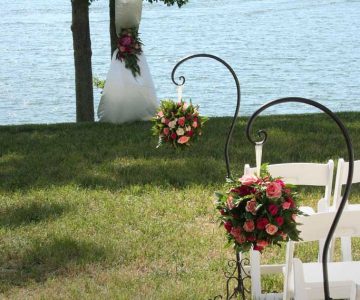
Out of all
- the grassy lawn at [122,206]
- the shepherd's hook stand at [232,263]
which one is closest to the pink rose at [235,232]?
the shepherd's hook stand at [232,263]

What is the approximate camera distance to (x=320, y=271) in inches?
190

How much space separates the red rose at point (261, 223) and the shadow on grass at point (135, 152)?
4508 millimetres

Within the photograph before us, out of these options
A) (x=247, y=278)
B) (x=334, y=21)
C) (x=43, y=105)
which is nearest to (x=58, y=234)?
(x=247, y=278)

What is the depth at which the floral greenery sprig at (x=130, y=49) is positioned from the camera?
12.3 meters

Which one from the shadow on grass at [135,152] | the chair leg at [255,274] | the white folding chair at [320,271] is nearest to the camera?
the white folding chair at [320,271]

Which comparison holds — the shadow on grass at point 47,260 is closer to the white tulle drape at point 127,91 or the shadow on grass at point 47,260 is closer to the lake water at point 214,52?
the white tulle drape at point 127,91

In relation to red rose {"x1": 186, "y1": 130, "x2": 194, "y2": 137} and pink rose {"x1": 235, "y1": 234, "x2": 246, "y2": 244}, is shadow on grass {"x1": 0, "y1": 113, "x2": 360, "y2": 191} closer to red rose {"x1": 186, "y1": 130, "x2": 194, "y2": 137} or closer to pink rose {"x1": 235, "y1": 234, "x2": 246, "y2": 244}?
red rose {"x1": 186, "y1": 130, "x2": 194, "y2": 137}

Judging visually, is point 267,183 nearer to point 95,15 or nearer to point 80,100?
point 80,100

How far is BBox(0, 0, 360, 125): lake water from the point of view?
2103 centimetres

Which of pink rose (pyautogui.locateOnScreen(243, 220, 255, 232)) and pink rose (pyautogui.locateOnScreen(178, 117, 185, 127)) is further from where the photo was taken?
pink rose (pyautogui.locateOnScreen(178, 117, 185, 127))

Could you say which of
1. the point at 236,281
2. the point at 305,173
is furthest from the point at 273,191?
the point at 236,281

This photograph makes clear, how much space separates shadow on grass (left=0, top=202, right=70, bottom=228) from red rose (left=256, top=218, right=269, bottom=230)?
3.80m

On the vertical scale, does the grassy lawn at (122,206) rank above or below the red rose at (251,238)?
below

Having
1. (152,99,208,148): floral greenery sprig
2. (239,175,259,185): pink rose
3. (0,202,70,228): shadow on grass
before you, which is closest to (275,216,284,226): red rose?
(239,175,259,185): pink rose
